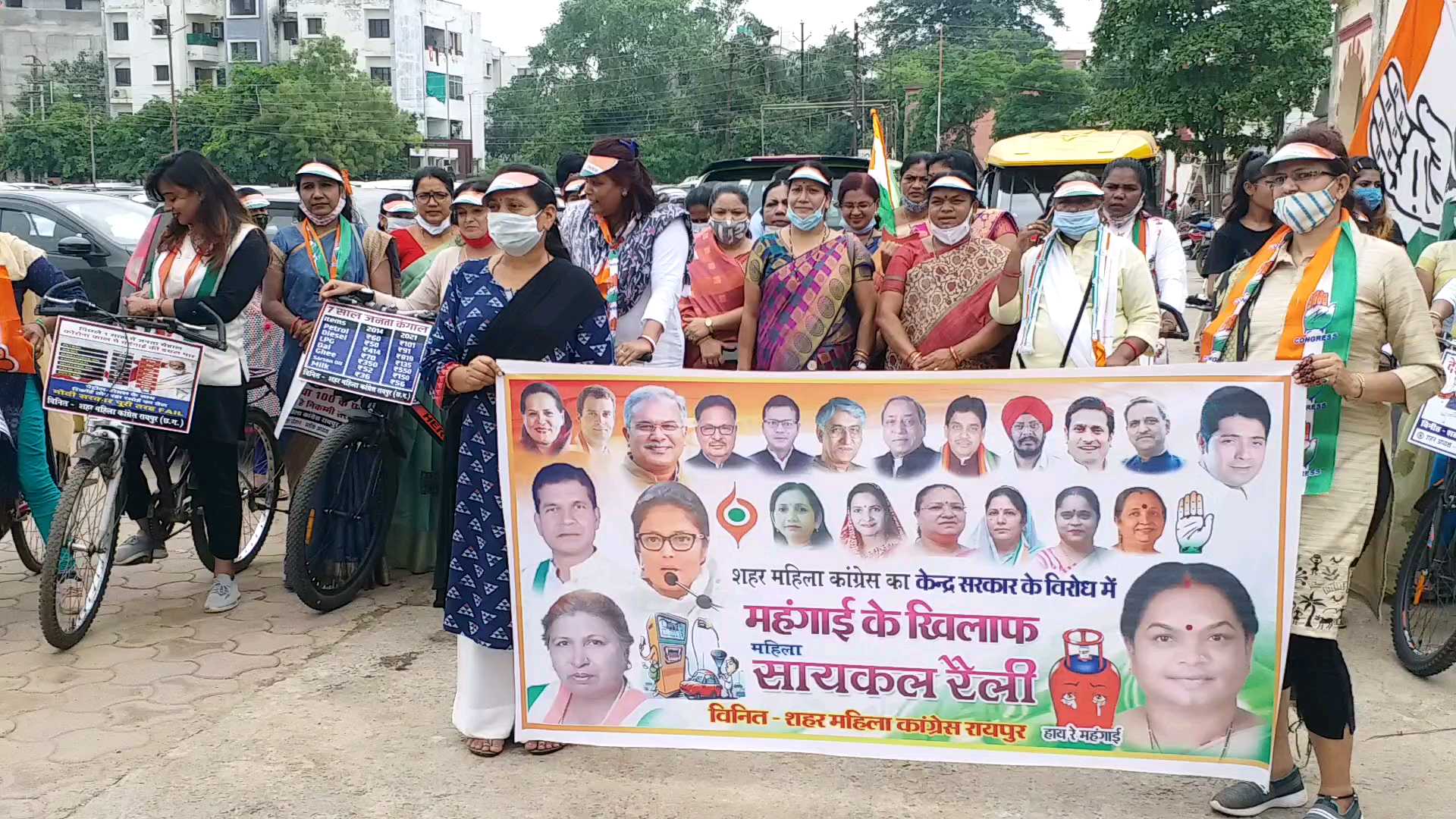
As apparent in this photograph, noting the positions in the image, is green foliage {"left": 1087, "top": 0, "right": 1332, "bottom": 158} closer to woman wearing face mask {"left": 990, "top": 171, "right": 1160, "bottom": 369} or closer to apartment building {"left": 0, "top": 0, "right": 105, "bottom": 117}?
woman wearing face mask {"left": 990, "top": 171, "right": 1160, "bottom": 369}

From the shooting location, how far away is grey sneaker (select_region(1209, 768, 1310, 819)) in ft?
10.8

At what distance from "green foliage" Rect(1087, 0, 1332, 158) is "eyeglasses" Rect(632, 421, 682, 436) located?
23.1m

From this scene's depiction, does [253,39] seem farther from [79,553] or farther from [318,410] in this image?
[79,553]

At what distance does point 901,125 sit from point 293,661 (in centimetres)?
5539

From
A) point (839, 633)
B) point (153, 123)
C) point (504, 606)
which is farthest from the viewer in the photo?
point (153, 123)

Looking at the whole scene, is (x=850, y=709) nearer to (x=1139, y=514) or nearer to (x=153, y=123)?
(x=1139, y=514)

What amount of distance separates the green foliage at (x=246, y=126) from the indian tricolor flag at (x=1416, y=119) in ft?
155

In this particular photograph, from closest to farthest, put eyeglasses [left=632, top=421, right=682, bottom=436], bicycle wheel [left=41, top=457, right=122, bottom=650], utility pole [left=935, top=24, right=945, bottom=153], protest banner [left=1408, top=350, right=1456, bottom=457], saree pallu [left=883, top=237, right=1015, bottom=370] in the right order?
eyeglasses [left=632, top=421, right=682, bottom=436], protest banner [left=1408, top=350, right=1456, bottom=457], bicycle wheel [left=41, top=457, right=122, bottom=650], saree pallu [left=883, top=237, right=1015, bottom=370], utility pole [left=935, top=24, right=945, bottom=153]

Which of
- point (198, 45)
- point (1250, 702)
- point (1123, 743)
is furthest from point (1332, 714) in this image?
point (198, 45)

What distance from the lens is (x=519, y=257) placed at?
148 inches

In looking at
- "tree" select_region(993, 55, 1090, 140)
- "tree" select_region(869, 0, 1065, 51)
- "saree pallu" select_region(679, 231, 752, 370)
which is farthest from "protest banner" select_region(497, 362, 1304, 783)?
"tree" select_region(869, 0, 1065, 51)

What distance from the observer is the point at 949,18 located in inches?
3474

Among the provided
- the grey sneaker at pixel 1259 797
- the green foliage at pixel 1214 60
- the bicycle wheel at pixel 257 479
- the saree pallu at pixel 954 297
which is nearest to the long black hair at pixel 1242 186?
the saree pallu at pixel 954 297

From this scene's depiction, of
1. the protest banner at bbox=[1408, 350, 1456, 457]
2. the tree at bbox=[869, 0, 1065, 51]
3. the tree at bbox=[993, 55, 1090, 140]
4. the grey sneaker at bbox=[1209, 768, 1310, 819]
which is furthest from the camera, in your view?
the tree at bbox=[869, 0, 1065, 51]
